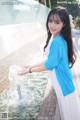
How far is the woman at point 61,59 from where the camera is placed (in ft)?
9.59

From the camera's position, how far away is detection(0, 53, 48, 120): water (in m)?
3.47

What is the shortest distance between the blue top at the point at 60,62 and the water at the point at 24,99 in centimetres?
52

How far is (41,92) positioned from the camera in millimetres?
4336

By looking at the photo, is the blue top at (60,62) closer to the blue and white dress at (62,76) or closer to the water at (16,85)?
the blue and white dress at (62,76)

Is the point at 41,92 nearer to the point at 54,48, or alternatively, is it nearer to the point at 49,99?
the point at 49,99

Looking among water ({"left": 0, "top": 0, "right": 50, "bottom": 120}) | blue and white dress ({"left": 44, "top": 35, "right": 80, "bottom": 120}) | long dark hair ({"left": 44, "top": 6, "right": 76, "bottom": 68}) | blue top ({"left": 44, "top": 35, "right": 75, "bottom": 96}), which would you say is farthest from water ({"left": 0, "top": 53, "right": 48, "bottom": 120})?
long dark hair ({"left": 44, "top": 6, "right": 76, "bottom": 68})

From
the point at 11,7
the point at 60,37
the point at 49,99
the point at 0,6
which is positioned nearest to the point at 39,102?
the point at 49,99

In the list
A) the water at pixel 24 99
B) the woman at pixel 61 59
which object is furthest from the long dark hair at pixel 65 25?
the water at pixel 24 99

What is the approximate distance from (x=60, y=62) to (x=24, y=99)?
118cm

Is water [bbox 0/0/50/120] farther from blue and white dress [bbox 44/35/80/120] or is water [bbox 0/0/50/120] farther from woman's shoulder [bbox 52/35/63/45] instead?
woman's shoulder [bbox 52/35/63/45]

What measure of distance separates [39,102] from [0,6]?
1.89 metres

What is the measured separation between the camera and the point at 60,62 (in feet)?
9.82

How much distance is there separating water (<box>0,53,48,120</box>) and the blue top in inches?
20.3

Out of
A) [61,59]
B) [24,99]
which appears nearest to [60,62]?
[61,59]
